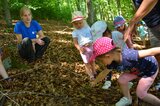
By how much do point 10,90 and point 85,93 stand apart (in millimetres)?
1267

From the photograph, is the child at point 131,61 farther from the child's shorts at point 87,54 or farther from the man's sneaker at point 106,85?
the child's shorts at point 87,54

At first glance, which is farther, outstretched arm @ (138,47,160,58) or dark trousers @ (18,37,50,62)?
dark trousers @ (18,37,50,62)

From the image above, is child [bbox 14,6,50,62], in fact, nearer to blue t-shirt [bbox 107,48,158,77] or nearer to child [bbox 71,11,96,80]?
child [bbox 71,11,96,80]

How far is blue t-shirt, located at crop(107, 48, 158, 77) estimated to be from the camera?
418cm

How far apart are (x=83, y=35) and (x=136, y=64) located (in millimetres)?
1890

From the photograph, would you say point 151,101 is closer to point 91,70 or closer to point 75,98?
point 75,98

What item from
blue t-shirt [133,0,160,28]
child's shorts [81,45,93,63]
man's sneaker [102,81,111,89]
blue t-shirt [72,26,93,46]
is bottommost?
man's sneaker [102,81,111,89]

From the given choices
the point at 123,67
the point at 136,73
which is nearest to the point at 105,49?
the point at 123,67

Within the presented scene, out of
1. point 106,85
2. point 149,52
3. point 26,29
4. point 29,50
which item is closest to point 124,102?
point 106,85

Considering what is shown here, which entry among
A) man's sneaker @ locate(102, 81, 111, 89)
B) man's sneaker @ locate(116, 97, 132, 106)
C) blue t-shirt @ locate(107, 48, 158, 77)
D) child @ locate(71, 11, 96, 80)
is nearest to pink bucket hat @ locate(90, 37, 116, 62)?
blue t-shirt @ locate(107, 48, 158, 77)

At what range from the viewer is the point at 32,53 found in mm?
7121

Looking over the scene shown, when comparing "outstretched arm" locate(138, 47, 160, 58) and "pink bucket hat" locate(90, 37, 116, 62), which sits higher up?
"pink bucket hat" locate(90, 37, 116, 62)

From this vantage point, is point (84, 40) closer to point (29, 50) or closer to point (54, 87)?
point (54, 87)

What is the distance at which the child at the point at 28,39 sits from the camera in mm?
6938
